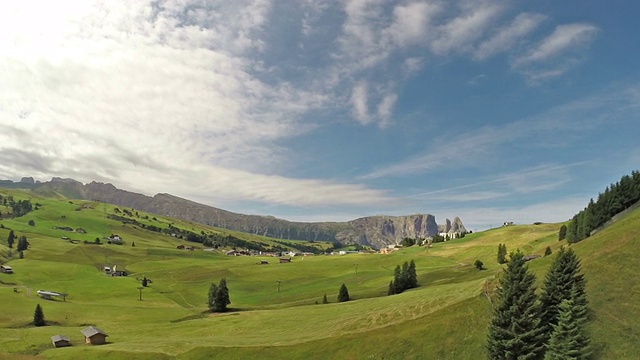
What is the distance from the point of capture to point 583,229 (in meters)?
112

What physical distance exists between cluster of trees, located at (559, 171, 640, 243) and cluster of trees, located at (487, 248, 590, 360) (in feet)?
194

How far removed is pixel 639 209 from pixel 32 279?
227718mm

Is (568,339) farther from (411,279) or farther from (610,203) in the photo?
(411,279)

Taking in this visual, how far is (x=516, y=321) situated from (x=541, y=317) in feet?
16.2

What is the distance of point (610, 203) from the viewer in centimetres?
10325

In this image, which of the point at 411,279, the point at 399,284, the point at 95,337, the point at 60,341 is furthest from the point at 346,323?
the point at 60,341

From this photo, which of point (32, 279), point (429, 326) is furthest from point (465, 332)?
point (32, 279)

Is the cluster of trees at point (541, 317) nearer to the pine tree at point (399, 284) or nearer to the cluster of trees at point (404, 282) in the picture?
the pine tree at point (399, 284)

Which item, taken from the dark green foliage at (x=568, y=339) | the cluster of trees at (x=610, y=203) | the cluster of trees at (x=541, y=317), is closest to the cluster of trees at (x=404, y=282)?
the cluster of trees at (x=610, y=203)

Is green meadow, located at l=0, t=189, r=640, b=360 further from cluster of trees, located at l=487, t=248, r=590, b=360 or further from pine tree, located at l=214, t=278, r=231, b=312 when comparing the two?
cluster of trees, located at l=487, t=248, r=590, b=360

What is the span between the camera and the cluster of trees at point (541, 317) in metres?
47.6

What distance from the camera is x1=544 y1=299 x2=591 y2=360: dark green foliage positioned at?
152 feet

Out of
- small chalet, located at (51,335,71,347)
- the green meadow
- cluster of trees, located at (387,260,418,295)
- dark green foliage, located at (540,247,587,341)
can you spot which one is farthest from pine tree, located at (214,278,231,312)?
dark green foliage, located at (540,247,587,341)

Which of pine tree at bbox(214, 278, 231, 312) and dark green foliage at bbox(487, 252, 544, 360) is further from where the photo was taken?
pine tree at bbox(214, 278, 231, 312)
